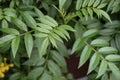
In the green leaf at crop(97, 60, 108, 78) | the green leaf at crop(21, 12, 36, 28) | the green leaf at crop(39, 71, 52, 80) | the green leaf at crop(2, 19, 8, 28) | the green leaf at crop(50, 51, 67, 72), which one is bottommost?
the green leaf at crop(39, 71, 52, 80)

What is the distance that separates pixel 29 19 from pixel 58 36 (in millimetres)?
194

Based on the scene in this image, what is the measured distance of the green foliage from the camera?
1166 millimetres

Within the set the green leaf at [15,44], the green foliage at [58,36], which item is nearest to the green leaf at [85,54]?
the green foliage at [58,36]

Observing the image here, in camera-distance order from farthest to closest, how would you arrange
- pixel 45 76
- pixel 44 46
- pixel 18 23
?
pixel 45 76 → pixel 18 23 → pixel 44 46

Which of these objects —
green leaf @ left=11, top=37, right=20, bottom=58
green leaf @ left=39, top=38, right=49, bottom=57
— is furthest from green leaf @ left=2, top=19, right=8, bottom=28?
green leaf @ left=39, top=38, right=49, bottom=57

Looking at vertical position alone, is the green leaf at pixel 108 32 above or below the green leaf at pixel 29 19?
below

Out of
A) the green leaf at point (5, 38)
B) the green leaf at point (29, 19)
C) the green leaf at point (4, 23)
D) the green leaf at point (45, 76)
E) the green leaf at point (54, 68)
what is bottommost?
the green leaf at point (45, 76)

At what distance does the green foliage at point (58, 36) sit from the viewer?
1.17 metres

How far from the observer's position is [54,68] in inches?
53.7

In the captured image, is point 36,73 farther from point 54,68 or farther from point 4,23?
point 4,23

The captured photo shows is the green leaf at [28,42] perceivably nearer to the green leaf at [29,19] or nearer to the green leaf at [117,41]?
the green leaf at [29,19]

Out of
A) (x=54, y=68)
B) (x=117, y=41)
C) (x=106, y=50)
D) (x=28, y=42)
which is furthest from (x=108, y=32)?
(x=28, y=42)

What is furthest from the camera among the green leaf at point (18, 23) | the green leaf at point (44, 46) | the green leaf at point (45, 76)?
the green leaf at point (45, 76)

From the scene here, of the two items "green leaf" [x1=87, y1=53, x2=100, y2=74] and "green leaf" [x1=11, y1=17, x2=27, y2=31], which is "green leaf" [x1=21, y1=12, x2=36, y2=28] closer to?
"green leaf" [x1=11, y1=17, x2=27, y2=31]
